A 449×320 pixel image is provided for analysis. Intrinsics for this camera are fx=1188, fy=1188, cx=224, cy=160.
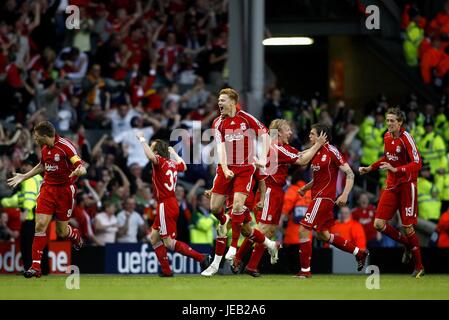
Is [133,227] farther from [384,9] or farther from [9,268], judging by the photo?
[384,9]

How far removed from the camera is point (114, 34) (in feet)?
84.8

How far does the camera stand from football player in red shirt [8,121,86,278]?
16156mm

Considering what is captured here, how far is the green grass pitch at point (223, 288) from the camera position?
13672mm

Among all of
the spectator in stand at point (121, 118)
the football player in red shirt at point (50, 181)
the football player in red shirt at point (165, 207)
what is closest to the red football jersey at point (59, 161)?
the football player in red shirt at point (50, 181)

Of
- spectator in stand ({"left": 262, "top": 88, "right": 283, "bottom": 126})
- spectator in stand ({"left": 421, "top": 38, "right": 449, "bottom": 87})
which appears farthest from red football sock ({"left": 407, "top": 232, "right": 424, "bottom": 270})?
spectator in stand ({"left": 421, "top": 38, "right": 449, "bottom": 87})

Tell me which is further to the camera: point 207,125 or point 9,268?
point 207,125

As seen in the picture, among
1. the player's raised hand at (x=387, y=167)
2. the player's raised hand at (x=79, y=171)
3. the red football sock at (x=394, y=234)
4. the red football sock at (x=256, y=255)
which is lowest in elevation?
the red football sock at (x=256, y=255)

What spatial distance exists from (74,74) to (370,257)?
26.5ft

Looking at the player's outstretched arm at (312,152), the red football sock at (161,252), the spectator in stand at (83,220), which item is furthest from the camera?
the spectator in stand at (83,220)

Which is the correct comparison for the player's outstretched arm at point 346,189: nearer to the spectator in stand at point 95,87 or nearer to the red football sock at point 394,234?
the red football sock at point 394,234

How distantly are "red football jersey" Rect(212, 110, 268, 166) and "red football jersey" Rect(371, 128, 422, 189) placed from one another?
197 cm

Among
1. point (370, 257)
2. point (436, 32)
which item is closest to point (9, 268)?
point (370, 257)

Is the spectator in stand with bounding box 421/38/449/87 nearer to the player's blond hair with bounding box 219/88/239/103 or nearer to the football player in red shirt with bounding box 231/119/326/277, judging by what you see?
the football player in red shirt with bounding box 231/119/326/277

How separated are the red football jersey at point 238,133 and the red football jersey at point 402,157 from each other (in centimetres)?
197
